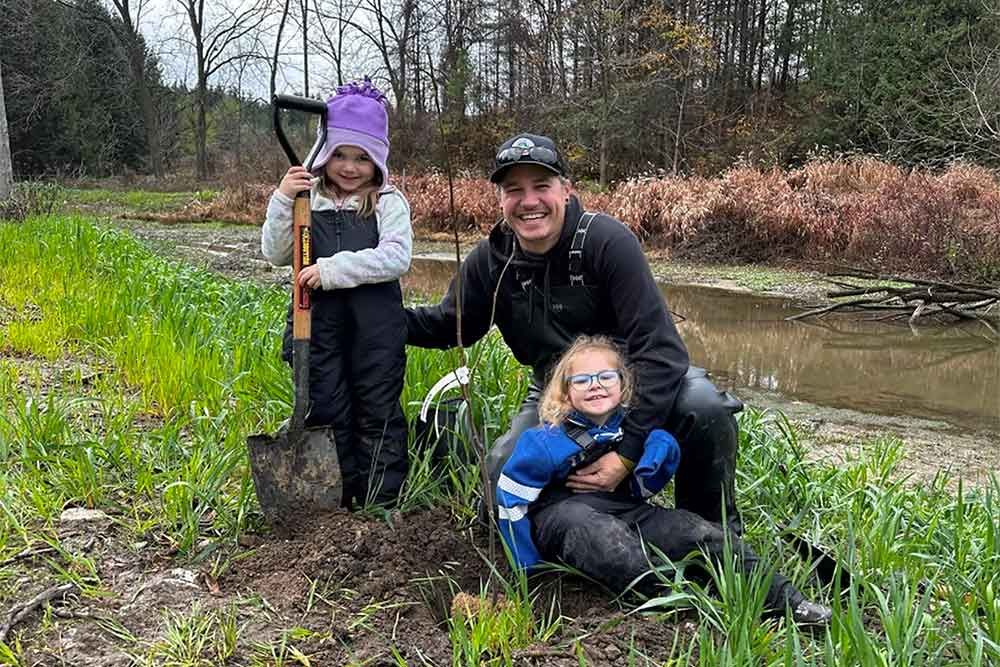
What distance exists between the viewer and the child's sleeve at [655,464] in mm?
2369

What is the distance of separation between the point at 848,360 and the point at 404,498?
6061mm

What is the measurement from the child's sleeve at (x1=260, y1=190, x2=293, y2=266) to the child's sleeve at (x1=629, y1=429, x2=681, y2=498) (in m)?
1.29

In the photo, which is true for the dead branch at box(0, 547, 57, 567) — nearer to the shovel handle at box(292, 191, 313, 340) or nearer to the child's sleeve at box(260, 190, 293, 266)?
the shovel handle at box(292, 191, 313, 340)

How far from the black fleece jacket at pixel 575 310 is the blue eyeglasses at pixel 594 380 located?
10 centimetres

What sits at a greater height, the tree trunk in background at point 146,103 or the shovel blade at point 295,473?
the tree trunk in background at point 146,103

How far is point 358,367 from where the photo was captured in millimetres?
2771

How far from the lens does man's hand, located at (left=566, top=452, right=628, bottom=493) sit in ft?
7.89

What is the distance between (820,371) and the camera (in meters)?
7.28

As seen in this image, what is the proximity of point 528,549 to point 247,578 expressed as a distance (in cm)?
77

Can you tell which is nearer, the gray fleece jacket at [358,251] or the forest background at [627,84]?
the gray fleece jacket at [358,251]

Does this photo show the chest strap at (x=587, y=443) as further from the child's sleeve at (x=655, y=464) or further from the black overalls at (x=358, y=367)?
the black overalls at (x=358, y=367)

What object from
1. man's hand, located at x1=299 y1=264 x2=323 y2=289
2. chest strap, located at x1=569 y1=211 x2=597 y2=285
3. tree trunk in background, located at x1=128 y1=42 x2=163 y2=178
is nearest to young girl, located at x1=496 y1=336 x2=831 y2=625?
chest strap, located at x1=569 y1=211 x2=597 y2=285

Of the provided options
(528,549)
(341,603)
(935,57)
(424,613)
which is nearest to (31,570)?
(341,603)

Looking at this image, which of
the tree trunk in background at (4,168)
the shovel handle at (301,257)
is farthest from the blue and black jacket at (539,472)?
the tree trunk in background at (4,168)
